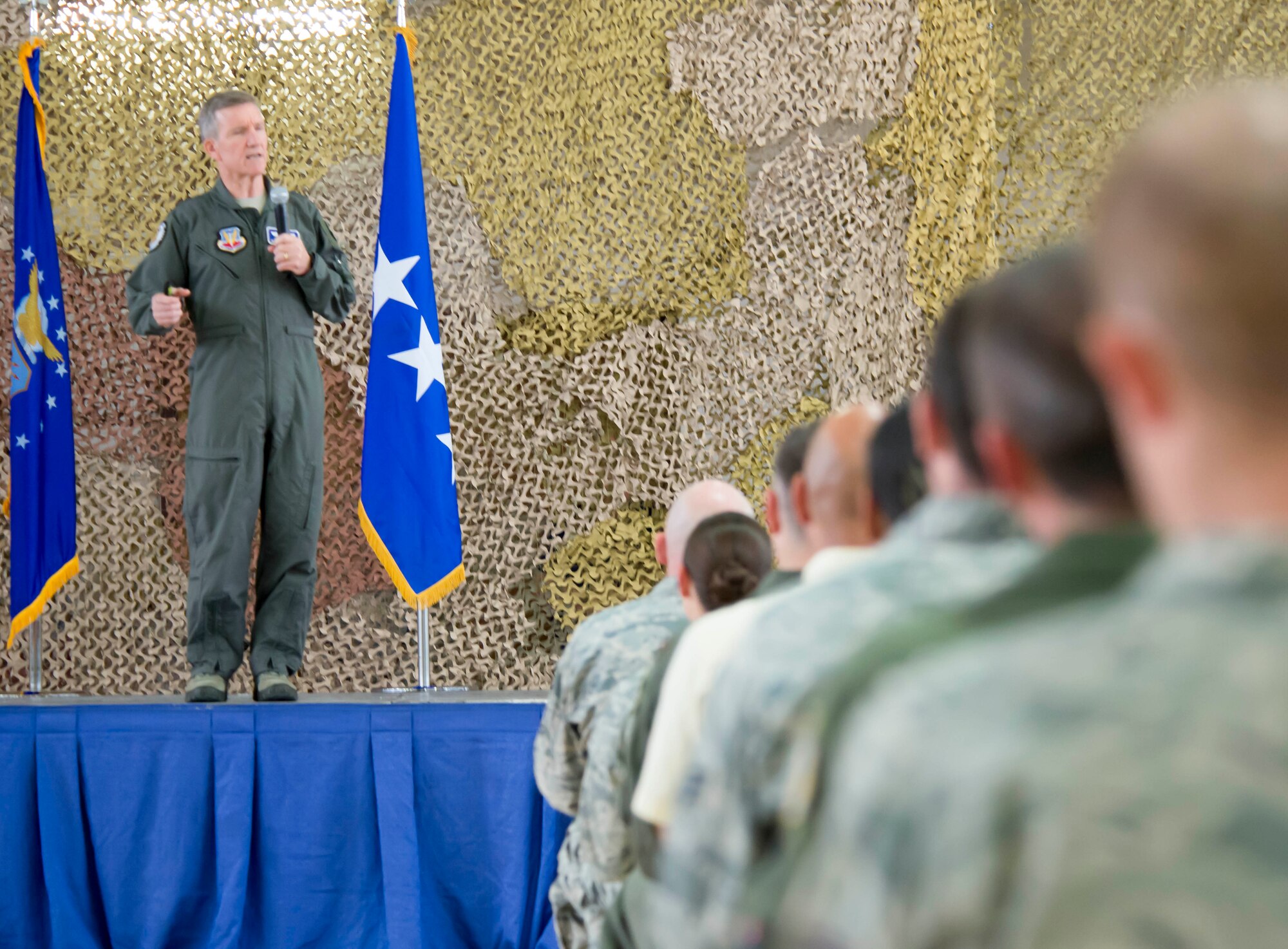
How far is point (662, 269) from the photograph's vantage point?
492 cm

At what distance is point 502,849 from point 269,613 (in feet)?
3.55

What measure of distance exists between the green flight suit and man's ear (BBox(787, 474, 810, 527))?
270 cm

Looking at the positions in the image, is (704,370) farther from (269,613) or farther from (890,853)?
(890,853)

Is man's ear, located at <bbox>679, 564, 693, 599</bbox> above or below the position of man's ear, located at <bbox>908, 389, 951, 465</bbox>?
above

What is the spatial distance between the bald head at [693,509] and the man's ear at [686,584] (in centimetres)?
9

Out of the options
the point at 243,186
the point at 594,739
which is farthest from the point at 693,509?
the point at 243,186

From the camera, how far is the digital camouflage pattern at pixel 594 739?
6.31ft

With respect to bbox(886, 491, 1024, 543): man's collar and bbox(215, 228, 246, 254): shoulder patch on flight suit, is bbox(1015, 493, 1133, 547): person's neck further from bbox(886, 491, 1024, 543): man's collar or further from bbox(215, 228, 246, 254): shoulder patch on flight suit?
bbox(215, 228, 246, 254): shoulder patch on flight suit

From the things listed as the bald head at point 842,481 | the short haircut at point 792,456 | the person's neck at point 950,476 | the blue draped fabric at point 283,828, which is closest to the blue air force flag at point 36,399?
the blue draped fabric at point 283,828

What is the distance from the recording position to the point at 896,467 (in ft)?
3.89

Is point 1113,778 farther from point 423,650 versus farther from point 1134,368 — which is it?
point 423,650

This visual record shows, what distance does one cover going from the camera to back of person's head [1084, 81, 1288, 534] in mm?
508

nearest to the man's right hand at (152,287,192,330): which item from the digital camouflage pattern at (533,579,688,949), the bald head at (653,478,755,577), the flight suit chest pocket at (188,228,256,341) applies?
the flight suit chest pocket at (188,228,256,341)

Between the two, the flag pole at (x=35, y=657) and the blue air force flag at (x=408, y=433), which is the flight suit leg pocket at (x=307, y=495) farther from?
the flag pole at (x=35, y=657)
